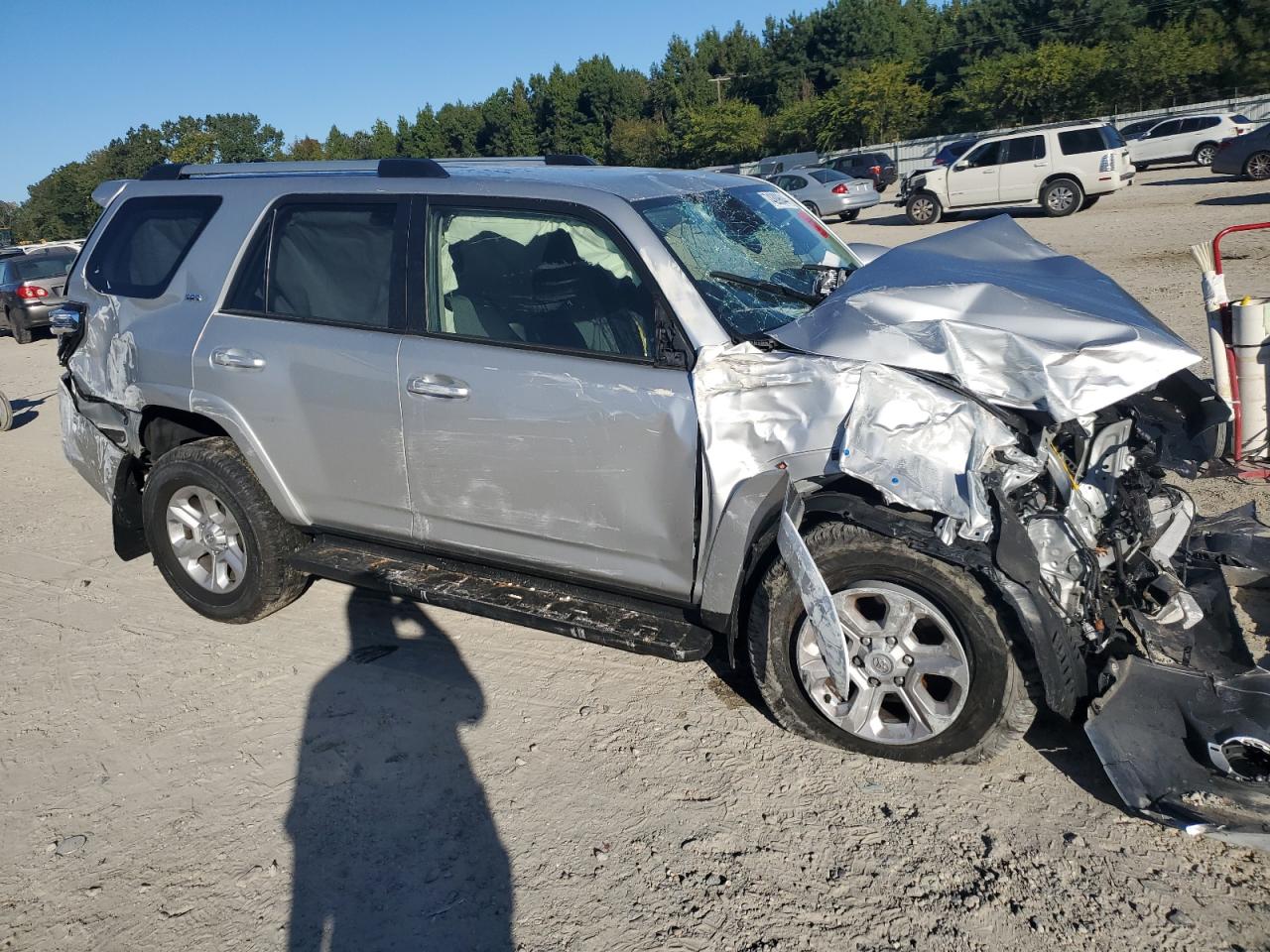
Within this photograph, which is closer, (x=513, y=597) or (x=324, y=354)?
(x=513, y=597)

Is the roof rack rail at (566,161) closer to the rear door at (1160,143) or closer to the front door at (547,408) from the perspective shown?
the front door at (547,408)

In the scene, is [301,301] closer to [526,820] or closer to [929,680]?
[526,820]

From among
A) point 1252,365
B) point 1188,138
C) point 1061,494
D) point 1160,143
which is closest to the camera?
point 1061,494

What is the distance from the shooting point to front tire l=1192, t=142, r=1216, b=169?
96.3ft

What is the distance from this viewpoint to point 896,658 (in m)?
3.28

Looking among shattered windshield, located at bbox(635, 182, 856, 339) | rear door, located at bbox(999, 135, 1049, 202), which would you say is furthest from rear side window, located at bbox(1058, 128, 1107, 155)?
shattered windshield, located at bbox(635, 182, 856, 339)

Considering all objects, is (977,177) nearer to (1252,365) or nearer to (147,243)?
(1252,365)

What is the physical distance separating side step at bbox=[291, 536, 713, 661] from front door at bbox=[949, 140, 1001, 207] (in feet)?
69.4

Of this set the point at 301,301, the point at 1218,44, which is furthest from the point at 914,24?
the point at 301,301

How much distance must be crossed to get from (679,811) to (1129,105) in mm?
53504

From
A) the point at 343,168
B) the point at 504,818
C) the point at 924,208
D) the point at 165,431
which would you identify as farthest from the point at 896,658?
the point at 924,208

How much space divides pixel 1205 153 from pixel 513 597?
32.6 meters

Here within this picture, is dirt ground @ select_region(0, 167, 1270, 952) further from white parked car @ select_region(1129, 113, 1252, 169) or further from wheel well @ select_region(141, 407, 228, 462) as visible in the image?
white parked car @ select_region(1129, 113, 1252, 169)

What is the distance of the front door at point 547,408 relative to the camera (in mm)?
3617
